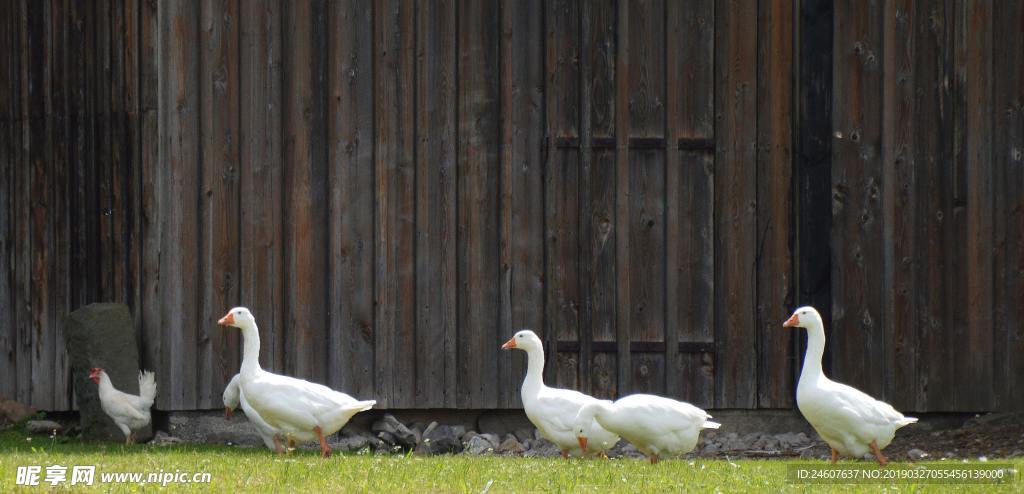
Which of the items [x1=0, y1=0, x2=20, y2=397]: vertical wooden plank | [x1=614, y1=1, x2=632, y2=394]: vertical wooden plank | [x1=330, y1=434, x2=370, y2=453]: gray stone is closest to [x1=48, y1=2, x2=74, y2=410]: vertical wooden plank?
[x1=0, y1=0, x2=20, y2=397]: vertical wooden plank

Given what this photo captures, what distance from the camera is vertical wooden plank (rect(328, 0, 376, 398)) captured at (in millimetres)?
13023

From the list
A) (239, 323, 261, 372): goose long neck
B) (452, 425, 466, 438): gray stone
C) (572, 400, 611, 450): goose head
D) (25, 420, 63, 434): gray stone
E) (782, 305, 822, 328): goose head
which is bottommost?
(25, 420, 63, 434): gray stone

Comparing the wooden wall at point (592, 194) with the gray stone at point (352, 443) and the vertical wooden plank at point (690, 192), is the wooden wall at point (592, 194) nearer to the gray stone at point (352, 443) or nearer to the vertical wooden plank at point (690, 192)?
the vertical wooden plank at point (690, 192)

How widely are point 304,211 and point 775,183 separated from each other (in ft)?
14.0

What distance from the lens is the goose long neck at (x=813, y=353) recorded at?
10.8 meters

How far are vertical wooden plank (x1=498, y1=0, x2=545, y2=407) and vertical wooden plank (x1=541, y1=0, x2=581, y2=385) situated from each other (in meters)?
0.08

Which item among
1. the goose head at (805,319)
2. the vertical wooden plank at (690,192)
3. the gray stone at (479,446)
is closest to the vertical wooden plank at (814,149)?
the vertical wooden plank at (690,192)

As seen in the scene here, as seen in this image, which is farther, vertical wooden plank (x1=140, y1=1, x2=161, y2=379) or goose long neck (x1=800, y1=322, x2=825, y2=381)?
vertical wooden plank (x1=140, y1=1, x2=161, y2=379)

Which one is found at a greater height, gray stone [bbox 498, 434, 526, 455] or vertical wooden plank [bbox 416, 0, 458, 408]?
vertical wooden plank [bbox 416, 0, 458, 408]

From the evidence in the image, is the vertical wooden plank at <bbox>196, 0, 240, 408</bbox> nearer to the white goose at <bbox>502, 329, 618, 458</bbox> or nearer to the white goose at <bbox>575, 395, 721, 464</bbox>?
the white goose at <bbox>502, 329, 618, 458</bbox>

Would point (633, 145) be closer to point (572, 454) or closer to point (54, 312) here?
point (572, 454)

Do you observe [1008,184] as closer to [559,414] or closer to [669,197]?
[669,197]

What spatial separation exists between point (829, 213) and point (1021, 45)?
2.32 meters

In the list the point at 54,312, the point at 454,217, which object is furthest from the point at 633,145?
the point at 54,312
